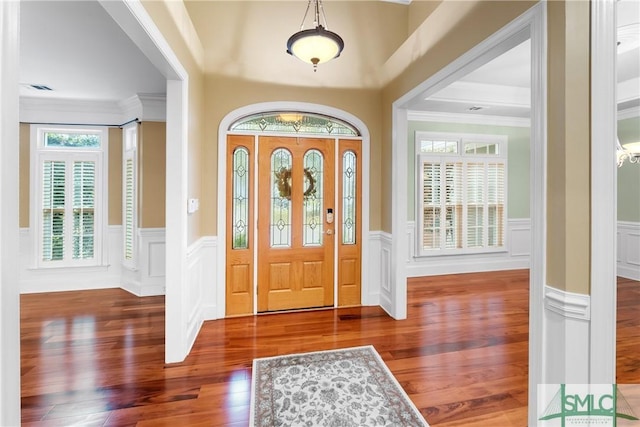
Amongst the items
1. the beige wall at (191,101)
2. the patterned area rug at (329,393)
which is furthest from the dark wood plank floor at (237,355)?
the beige wall at (191,101)

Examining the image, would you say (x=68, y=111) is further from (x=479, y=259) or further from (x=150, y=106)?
(x=479, y=259)

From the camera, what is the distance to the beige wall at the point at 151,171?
428cm

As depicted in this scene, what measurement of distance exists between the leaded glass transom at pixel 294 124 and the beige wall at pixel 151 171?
1.46 meters

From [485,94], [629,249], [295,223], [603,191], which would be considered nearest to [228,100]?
[295,223]

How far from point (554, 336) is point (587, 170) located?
86 cm

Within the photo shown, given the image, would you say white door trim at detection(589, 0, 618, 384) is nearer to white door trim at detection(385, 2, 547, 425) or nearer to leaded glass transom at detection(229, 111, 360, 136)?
white door trim at detection(385, 2, 547, 425)

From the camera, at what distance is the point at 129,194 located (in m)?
4.52

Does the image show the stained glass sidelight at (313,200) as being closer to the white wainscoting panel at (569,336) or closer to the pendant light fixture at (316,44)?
the pendant light fixture at (316,44)

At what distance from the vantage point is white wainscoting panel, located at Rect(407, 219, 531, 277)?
525 cm

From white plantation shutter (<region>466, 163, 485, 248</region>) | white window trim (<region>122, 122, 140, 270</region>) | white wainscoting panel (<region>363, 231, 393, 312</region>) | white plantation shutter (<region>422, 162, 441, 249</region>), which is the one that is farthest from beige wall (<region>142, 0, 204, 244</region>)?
white plantation shutter (<region>466, 163, 485, 248</region>)

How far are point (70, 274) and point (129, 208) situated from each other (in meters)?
1.30

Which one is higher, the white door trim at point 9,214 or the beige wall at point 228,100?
the beige wall at point 228,100

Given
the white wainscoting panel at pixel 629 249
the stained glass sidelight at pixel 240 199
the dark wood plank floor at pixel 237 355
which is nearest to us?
the dark wood plank floor at pixel 237 355

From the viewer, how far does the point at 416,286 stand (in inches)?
187
